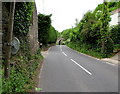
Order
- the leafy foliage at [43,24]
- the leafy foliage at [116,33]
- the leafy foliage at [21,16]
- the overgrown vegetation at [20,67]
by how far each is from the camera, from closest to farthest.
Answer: the overgrown vegetation at [20,67], the leafy foliage at [21,16], the leafy foliage at [116,33], the leafy foliage at [43,24]

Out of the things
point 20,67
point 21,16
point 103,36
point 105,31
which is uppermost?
point 105,31

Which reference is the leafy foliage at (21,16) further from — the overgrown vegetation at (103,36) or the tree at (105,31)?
the tree at (105,31)

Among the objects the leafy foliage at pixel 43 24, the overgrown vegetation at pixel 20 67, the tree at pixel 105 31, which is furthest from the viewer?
the leafy foliage at pixel 43 24

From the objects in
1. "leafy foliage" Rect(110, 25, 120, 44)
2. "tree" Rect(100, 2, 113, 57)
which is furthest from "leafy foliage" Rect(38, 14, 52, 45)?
"leafy foliage" Rect(110, 25, 120, 44)

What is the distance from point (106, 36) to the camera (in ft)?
55.8

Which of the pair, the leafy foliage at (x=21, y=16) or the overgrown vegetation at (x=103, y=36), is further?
the overgrown vegetation at (x=103, y=36)

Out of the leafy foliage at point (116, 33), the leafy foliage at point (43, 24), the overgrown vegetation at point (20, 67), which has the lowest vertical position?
the overgrown vegetation at point (20, 67)

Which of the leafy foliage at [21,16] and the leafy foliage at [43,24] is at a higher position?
the leafy foliage at [43,24]

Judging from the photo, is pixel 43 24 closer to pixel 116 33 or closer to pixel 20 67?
pixel 116 33

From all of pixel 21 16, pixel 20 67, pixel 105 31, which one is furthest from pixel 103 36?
pixel 20 67

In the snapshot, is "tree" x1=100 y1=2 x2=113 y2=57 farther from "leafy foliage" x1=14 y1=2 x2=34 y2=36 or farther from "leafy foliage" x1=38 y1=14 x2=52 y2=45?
"leafy foliage" x1=14 y1=2 x2=34 y2=36

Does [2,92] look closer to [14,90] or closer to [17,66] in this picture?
[14,90]

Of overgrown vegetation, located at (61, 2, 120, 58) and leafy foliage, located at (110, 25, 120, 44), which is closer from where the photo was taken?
overgrown vegetation, located at (61, 2, 120, 58)

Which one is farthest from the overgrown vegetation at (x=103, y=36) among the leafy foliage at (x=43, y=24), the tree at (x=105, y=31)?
the leafy foliage at (x=43, y=24)
